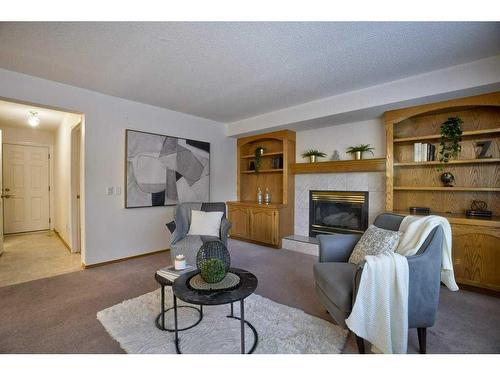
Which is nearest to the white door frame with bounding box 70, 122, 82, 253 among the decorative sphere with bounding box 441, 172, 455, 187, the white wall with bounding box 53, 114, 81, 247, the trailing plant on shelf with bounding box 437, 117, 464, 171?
the white wall with bounding box 53, 114, 81, 247

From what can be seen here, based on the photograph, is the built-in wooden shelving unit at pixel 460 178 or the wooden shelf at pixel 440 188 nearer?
the built-in wooden shelving unit at pixel 460 178

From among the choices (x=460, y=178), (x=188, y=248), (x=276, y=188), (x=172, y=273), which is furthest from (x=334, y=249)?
(x=276, y=188)

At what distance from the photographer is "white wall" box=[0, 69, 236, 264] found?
2848mm

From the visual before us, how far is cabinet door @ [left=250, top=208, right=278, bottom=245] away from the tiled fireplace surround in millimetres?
268

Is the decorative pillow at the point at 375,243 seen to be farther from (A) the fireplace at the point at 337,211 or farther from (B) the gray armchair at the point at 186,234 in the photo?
(A) the fireplace at the point at 337,211

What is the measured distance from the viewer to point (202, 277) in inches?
65.0

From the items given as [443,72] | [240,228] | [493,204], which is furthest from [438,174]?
[240,228]

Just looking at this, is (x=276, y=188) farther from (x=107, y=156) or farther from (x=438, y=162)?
(x=107, y=156)

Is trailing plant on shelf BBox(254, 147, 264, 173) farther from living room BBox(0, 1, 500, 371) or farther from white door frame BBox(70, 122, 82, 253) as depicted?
white door frame BBox(70, 122, 82, 253)

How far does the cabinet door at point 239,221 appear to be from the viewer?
4.66 metres

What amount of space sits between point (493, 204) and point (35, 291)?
5.16 meters

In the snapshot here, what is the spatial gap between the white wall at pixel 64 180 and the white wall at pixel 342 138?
3675 millimetres

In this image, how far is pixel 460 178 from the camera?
2.99 m

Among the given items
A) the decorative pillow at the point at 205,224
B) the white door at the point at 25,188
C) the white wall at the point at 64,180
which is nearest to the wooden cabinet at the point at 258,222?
the decorative pillow at the point at 205,224
